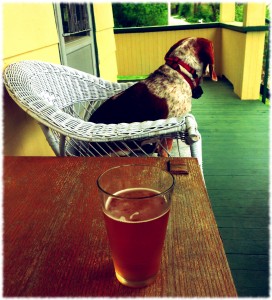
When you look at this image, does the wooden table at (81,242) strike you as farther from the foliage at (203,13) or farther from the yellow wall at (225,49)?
the foliage at (203,13)

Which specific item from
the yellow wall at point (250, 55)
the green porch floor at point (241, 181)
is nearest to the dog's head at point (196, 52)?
the green porch floor at point (241, 181)

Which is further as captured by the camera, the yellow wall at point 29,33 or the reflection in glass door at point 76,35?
the reflection in glass door at point 76,35

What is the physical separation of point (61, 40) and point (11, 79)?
1215 mm

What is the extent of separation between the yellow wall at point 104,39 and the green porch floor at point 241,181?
1425 millimetres

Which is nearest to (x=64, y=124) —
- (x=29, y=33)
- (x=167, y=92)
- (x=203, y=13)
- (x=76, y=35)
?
(x=29, y=33)

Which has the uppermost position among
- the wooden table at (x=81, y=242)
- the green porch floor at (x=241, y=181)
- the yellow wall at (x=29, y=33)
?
the yellow wall at (x=29, y=33)

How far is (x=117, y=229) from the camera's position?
1.62 feet

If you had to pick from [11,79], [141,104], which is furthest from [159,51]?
[11,79]

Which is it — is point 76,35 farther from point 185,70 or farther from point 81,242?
point 81,242

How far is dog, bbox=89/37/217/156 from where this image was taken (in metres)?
1.98

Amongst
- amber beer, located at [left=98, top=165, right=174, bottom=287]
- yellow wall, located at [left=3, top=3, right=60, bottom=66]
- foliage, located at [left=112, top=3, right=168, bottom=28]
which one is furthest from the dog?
foliage, located at [left=112, top=3, right=168, bottom=28]

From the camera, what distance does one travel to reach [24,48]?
1.87 meters

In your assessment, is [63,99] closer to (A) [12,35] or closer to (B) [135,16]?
(A) [12,35]

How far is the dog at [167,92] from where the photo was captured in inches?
78.0
